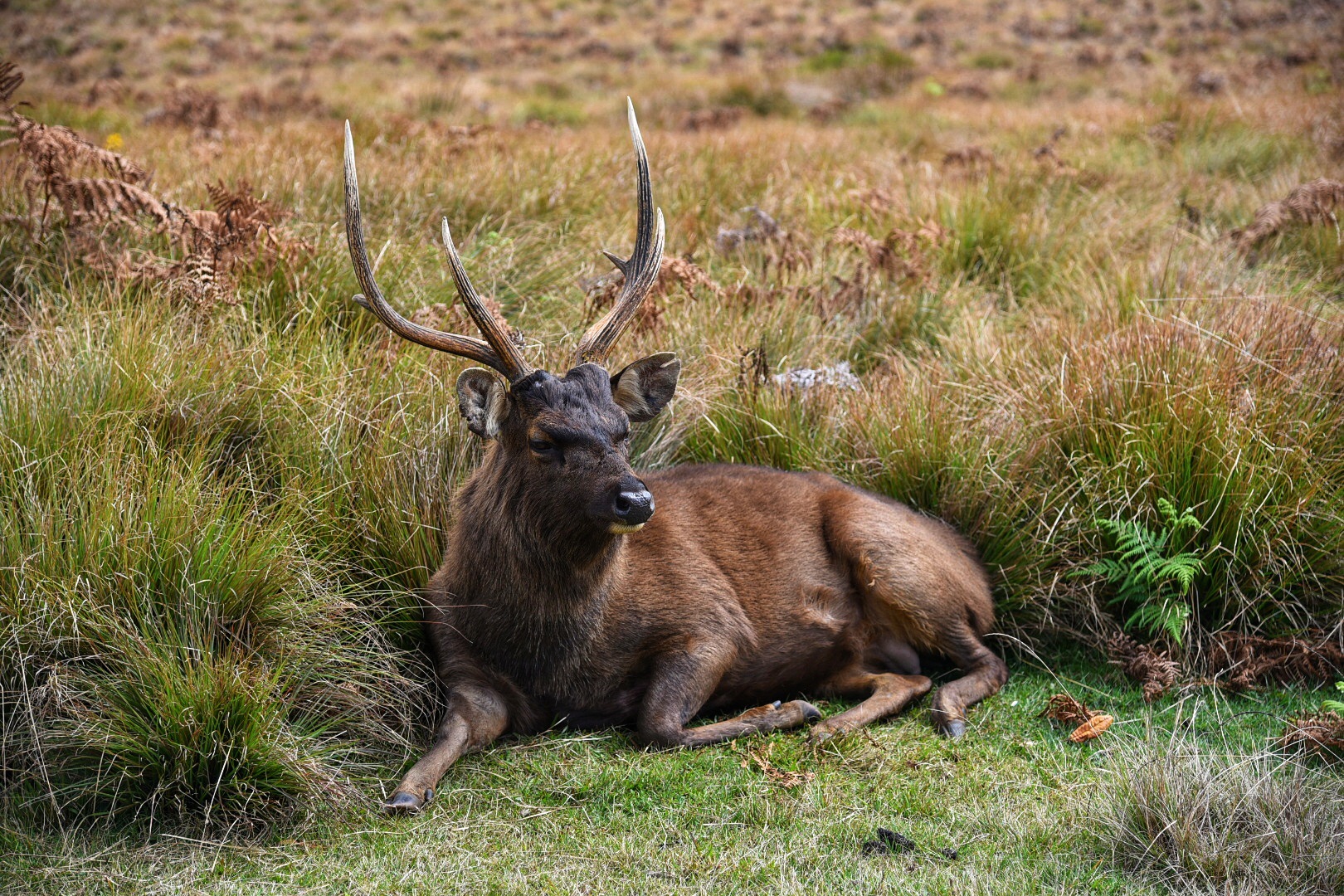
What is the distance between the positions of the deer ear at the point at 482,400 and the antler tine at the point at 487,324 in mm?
80

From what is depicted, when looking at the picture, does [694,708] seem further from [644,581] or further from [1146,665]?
[1146,665]

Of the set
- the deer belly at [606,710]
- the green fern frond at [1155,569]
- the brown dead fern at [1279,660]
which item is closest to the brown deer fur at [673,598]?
the deer belly at [606,710]

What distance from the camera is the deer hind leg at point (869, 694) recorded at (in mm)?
4789

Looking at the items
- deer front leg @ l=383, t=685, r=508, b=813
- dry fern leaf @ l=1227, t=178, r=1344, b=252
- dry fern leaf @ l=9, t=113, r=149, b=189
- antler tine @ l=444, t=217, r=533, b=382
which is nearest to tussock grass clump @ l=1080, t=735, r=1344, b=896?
deer front leg @ l=383, t=685, r=508, b=813

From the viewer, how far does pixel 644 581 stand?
5.01 meters

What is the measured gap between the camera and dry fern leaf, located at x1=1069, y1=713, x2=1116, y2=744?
15.3ft

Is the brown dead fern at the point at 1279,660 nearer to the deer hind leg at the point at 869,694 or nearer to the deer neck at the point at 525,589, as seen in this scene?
the deer hind leg at the point at 869,694

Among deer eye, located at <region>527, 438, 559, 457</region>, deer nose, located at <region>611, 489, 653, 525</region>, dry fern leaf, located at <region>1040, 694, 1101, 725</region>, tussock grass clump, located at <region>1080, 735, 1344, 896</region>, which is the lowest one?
dry fern leaf, located at <region>1040, 694, 1101, 725</region>

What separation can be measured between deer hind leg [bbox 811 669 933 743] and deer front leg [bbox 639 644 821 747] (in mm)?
158

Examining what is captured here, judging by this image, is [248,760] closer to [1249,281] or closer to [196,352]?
[196,352]

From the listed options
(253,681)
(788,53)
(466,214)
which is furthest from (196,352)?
(788,53)

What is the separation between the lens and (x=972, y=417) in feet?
19.8

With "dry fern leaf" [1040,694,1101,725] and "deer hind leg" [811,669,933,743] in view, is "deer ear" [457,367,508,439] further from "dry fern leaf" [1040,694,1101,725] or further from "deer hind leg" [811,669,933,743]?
"dry fern leaf" [1040,694,1101,725]

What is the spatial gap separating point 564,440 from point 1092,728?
Answer: 90.1 inches
